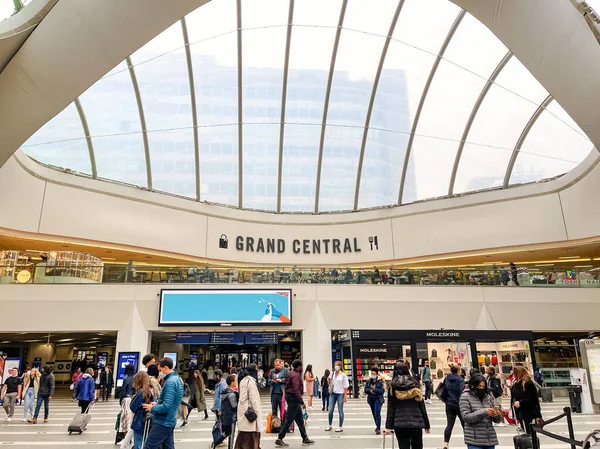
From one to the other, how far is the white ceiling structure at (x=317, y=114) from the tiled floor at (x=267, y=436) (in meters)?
13.4

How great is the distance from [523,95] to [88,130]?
2011cm

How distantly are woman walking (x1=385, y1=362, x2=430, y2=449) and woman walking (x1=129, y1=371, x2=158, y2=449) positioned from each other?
3.02 meters

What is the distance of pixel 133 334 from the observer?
1967 cm

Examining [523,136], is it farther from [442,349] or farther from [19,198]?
[19,198]

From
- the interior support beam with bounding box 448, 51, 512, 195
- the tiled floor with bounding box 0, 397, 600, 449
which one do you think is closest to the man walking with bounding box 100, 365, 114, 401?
the tiled floor with bounding box 0, 397, 600, 449

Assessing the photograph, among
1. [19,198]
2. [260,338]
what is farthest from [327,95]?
[19,198]

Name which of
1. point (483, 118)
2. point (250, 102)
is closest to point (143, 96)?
point (250, 102)

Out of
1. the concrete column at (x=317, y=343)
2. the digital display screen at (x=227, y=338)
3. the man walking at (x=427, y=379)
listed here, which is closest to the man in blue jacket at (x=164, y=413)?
the man walking at (x=427, y=379)

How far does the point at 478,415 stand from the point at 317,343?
51.2 ft

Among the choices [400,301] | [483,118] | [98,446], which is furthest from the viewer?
[483,118]

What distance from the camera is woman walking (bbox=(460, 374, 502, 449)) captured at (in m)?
5.29

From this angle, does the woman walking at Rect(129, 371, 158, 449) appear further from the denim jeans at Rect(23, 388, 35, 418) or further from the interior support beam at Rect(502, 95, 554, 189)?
the interior support beam at Rect(502, 95, 554, 189)

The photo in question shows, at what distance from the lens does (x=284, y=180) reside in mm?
26359

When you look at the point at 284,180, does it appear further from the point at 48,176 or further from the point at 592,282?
the point at 592,282
